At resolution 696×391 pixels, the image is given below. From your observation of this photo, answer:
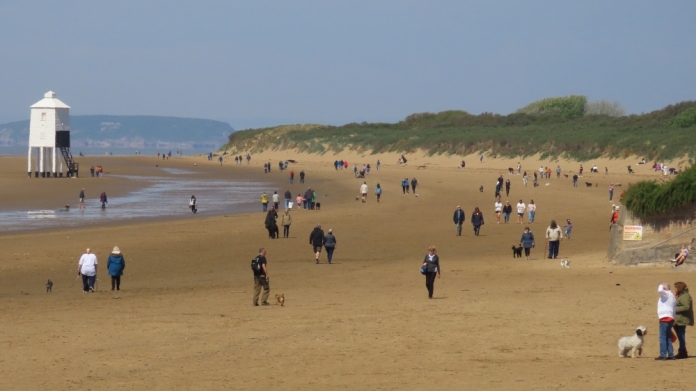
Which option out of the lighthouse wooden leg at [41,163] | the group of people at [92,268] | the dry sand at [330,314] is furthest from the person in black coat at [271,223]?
the lighthouse wooden leg at [41,163]

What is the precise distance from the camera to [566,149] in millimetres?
84188

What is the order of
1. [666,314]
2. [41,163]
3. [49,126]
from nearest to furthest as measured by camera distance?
[666,314], [49,126], [41,163]

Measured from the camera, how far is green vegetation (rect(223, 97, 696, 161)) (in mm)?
79875

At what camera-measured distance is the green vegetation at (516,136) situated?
79.9 metres

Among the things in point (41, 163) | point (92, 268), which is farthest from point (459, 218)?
point (41, 163)

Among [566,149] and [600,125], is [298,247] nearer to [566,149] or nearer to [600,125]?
[566,149]

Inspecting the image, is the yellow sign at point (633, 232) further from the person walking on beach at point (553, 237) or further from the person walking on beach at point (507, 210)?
the person walking on beach at point (507, 210)

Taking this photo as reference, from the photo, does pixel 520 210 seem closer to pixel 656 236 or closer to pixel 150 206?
pixel 656 236

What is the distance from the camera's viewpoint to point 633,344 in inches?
521

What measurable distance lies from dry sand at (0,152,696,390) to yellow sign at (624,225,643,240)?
36.1 inches

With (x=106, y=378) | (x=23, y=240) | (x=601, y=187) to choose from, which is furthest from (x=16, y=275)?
(x=601, y=187)

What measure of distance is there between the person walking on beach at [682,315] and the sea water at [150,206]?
27320 mm

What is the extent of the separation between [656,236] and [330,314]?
9434mm

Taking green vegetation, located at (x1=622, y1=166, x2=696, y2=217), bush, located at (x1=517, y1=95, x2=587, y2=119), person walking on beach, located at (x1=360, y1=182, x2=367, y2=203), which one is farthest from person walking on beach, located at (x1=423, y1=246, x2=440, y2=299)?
bush, located at (x1=517, y1=95, x2=587, y2=119)
